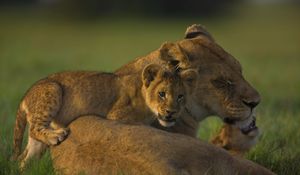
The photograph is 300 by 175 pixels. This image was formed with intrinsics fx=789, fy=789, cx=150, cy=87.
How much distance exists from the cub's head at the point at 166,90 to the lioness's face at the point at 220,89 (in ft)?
0.59

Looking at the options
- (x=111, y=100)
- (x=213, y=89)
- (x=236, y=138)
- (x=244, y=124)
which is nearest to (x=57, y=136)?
(x=111, y=100)

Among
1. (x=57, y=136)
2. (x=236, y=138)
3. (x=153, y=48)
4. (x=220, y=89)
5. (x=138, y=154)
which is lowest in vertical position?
(x=153, y=48)

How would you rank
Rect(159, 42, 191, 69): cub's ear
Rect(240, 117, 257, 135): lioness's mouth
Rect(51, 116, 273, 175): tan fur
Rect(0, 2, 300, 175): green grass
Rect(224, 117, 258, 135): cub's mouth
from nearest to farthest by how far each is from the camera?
Rect(51, 116, 273, 175): tan fur, Rect(159, 42, 191, 69): cub's ear, Rect(224, 117, 258, 135): cub's mouth, Rect(240, 117, 257, 135): lioness's mouth, Rect(0, 2, 300, 175): green grass

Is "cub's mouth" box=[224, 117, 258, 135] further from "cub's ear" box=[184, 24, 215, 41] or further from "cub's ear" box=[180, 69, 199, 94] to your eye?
"cub's ear" box=[184, 24, 215, 41]

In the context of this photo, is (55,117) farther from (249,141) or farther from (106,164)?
(249,141)

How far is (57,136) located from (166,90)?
0.78m

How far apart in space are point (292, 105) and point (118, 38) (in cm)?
2054

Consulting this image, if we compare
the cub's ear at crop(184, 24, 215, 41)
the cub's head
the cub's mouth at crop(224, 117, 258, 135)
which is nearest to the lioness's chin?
the cub's head

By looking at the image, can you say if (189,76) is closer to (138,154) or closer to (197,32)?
(197,32)

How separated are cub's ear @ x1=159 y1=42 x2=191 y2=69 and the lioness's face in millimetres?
76

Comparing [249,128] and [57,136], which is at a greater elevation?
[57,136]

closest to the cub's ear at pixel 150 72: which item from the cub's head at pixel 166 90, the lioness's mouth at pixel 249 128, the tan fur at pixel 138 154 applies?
the cub's head at pixel 166 90

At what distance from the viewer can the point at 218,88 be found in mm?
5387

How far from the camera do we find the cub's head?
507 centimetres
